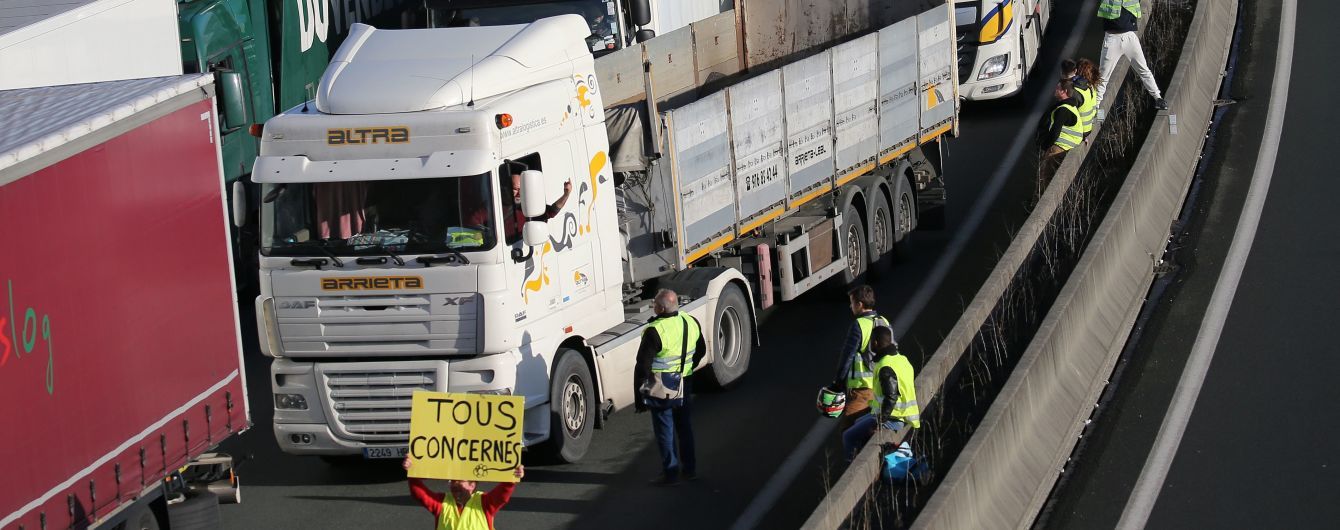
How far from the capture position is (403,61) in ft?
42.7

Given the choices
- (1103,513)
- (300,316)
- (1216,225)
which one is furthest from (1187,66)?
(300,316)

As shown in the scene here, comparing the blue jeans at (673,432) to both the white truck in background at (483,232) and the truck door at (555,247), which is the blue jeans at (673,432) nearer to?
the white truck in background at (483,232)

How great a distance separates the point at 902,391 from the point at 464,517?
315 centimetres

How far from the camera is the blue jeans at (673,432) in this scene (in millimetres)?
12344

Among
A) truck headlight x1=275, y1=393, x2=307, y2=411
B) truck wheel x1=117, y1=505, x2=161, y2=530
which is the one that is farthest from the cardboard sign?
truck headlight x1=275, y1=393, x2=307, y2=411

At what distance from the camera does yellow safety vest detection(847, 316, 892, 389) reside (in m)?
11.4

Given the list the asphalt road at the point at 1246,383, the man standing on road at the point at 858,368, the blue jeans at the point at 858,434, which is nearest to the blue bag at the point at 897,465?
the blue jeans at the point at 858,434

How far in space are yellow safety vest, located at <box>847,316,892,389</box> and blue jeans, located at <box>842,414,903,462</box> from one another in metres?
0.23

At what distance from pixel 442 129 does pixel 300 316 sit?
1.74 m

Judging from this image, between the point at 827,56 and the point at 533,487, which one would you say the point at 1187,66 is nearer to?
the point at 827,56

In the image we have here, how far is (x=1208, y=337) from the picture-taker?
46.9 ft

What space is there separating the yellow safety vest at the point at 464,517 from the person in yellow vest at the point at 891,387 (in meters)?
2.89

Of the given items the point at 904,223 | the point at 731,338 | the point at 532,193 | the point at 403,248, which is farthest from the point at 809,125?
the point at 403,248

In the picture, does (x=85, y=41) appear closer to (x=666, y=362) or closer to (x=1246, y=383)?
(x=666, y=362)
